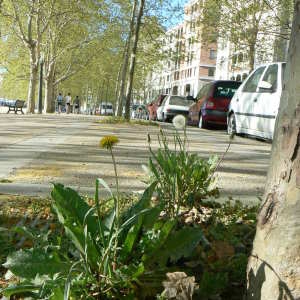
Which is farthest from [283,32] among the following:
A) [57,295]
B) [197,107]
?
[57,295]

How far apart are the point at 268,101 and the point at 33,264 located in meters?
8.83

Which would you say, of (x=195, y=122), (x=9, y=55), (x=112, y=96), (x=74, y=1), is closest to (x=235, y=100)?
(x=195, y=122)

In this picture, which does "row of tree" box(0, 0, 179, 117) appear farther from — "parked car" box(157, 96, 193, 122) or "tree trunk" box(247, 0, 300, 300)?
"tree trunk" box(247, 0, 300, 300)

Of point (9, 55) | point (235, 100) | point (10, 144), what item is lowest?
point (10, 144)

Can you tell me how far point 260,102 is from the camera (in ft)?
33.9

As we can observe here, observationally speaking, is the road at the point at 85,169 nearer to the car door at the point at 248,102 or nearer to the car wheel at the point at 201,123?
the car door at the point at 248,102

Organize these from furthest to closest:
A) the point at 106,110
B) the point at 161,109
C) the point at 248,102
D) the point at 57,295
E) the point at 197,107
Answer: the point at 106,110
the point at 161,109
the point at 197,107
the point at 248,102
the point at 57,295

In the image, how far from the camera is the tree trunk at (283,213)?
1490 mm

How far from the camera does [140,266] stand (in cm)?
159

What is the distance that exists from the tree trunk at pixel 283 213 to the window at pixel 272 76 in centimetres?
842

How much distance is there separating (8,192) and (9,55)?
5091 centimetres

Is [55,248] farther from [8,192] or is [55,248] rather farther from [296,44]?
[8,192]

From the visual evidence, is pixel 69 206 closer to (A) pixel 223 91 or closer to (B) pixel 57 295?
(B) pixel 57 295

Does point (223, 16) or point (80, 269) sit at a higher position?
point (223, 16)
